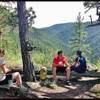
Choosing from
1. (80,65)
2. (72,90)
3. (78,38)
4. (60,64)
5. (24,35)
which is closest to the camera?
(72,90)

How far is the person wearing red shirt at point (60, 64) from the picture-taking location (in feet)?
53.9

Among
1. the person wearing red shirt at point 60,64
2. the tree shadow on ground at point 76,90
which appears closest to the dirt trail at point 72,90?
the tree shadow on ground at point 76,90

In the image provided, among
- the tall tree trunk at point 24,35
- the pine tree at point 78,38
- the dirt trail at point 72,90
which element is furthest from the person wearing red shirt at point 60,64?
the pine tree at point 78,38

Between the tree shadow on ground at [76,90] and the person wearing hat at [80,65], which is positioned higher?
the person wearing hat at [80,65]

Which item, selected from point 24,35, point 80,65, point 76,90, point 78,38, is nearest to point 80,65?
point 80,65

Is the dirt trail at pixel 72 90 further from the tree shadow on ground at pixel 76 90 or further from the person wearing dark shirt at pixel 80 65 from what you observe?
the person wearing dark shirt at pixel 80 65

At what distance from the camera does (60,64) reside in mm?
16781

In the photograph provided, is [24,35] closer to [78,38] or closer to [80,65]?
[80,65]

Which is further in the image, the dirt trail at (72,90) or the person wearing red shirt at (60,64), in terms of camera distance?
the person wearing red shirt at (60,64)

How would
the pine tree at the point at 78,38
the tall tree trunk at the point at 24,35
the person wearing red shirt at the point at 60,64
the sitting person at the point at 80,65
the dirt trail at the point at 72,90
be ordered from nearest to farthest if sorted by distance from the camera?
1. the dirt trail at the point at 72,90
2. the tall tree trunk at the point at 24,35
3. the person wearing red shirt at the point at 60,64
4. the sitting person at the point at 80,65
5. the pine tree at the point at 78,38

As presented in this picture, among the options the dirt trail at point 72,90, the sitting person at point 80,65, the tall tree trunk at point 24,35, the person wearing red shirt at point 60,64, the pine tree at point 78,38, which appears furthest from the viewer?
the pine tree at point 78,38

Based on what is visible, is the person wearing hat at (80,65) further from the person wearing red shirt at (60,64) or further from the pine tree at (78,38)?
the pine tree at (78,38)

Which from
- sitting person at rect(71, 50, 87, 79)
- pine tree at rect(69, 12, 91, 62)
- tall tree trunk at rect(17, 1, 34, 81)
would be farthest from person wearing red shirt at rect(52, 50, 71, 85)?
pine tree at rect(69, 12, 91, 62)

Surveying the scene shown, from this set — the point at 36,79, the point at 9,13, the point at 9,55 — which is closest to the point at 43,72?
the point at 36,79
